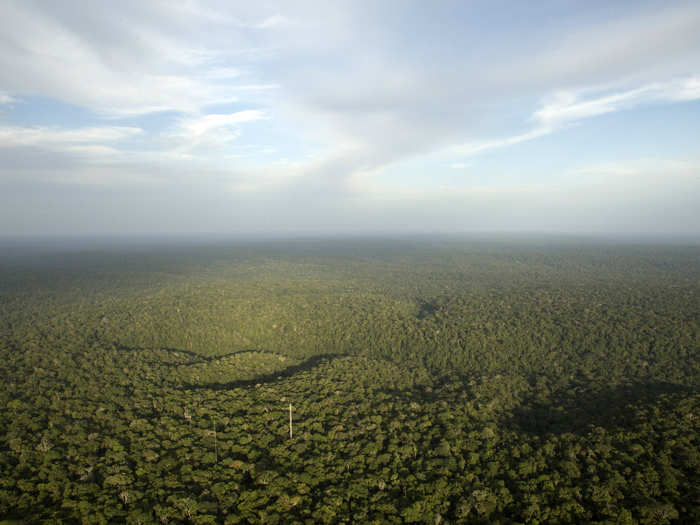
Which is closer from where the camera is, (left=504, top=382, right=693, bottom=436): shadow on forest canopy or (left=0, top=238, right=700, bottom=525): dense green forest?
(left=0, top=238, right=700, bottom=525): dense green forest

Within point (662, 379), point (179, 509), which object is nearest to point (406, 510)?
point (179, 509)

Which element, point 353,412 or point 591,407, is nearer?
point 353,412

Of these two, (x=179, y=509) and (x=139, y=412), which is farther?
(x=139, y=412)

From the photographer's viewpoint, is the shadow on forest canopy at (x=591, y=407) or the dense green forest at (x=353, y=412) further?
the shadow on forest canopy at (x=591, y=407)

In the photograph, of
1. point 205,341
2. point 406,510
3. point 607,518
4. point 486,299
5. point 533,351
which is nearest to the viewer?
point 607,518

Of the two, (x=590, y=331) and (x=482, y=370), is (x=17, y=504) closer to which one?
(x=482, y=370)

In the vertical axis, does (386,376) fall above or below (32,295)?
below

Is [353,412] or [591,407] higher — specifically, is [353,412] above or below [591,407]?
above

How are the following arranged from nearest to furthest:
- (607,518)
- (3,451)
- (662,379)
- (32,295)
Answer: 1. (607,518)
2. (3,451)
3. (662,379)
4. (32,295)
